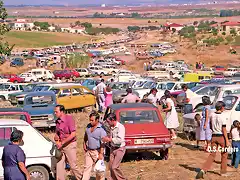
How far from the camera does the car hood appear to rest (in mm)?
11594

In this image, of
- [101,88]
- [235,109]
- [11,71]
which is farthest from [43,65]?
[235,109]

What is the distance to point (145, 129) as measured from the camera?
11.7 meters

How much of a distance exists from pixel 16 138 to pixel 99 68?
47984 millimetres

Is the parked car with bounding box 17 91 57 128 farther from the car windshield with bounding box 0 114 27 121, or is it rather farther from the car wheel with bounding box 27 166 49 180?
the car wheel with bounding box 27 166 49 180

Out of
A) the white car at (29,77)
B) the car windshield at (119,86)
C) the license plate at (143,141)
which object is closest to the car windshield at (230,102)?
the license plate at (143,141)

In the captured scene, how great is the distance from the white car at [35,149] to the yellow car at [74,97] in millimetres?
11472

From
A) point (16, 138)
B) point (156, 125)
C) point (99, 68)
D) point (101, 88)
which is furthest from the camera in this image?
point (99, 68)

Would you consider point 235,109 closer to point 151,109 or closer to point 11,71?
point 151,109

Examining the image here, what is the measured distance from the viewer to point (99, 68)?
55469mm

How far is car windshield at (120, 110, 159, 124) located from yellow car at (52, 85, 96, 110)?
913 centimetres

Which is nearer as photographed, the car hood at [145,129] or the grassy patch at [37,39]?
the car hood at [145,129]

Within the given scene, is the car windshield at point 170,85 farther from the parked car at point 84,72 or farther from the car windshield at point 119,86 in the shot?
the parked car at point 84,72

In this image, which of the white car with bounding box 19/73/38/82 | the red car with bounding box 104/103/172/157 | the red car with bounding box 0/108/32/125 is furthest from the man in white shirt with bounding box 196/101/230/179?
the white car with bounding box 19/73/38/82

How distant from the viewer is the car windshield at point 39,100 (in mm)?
18200
